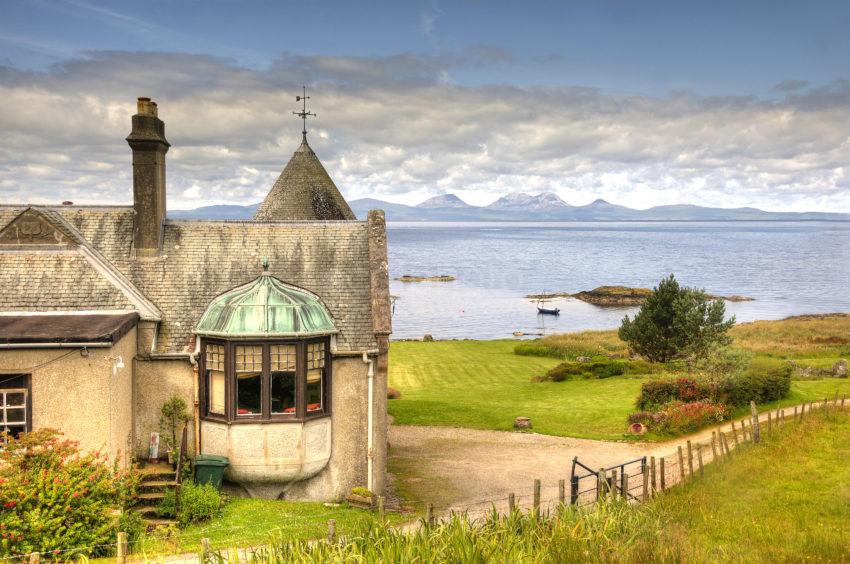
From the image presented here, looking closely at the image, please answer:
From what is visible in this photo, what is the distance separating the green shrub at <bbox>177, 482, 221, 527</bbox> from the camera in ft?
57.2

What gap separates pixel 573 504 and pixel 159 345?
11465 millimetres

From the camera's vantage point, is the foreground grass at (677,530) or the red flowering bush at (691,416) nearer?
the foreground grass at (677,530)

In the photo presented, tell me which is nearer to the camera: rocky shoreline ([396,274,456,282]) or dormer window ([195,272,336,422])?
dormer window ([195,272,336,422])

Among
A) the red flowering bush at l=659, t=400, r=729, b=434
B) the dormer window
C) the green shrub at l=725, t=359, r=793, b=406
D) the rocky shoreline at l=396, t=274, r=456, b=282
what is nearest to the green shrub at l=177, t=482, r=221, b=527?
the dormer window

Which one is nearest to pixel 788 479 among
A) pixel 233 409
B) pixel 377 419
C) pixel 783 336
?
pixel 377 419

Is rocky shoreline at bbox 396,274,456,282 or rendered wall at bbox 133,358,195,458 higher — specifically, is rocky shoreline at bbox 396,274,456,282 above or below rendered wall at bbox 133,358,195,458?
below

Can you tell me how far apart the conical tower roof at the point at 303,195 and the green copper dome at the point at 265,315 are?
10985mm

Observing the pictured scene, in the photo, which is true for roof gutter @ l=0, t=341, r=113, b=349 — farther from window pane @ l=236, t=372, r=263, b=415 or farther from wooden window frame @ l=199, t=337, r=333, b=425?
window pane @ l=236, t=372, r=263, b=415

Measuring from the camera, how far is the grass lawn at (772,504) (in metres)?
14.7

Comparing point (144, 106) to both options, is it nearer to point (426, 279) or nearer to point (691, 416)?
point (691, 416)

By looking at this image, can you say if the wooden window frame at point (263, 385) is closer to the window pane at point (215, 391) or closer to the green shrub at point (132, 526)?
the window pane at point (215, 391)

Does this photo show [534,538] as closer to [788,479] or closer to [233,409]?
[233,409]

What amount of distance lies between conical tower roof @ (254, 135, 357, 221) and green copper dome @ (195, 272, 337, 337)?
1098cm

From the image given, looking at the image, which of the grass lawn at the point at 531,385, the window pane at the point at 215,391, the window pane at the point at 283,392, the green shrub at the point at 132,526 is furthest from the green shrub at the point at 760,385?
the green shrub at the point at 132,526
